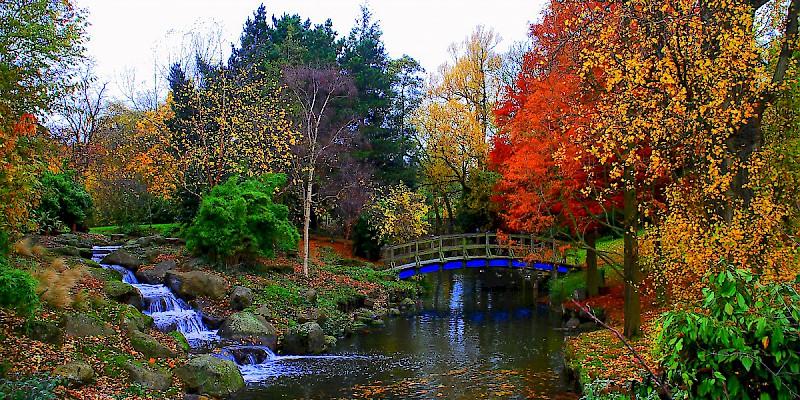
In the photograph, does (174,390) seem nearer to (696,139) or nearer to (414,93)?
(696,139)

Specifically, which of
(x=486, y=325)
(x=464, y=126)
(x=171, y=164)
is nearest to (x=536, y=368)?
(x=486, y=325)

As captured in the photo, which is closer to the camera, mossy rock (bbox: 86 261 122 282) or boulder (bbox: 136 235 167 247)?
mossy rock (bbox: 86 261 122 282)

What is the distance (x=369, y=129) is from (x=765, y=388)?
94.2ft

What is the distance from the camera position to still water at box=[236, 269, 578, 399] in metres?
12.3

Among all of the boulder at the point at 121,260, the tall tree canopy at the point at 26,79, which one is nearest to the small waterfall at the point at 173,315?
the boulder at the point at 121,260

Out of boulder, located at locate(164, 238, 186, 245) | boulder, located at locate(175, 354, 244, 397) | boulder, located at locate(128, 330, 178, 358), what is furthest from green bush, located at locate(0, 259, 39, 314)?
boulder, located at locate(164, 238, 186, 245)

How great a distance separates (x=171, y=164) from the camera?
2258 cm

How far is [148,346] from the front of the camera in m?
12.0

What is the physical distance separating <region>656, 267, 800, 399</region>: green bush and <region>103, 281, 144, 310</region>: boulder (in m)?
13.9

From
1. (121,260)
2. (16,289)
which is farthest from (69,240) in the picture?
(16,289)

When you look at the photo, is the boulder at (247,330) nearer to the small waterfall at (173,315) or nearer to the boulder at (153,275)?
the small waterfall at (173,315)

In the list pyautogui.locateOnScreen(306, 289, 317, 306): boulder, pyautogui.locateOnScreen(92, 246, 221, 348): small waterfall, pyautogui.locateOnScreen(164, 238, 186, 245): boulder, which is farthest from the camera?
pyautogui.locateOnScreen(164, 238, 186, 245): boulder

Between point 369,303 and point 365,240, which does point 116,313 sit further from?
point 365,240

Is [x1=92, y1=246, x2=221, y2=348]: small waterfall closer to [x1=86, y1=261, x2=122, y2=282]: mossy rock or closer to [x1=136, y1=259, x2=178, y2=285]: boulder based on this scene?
[x1=136, y1=259, x2=178, y2=285]: boulder
